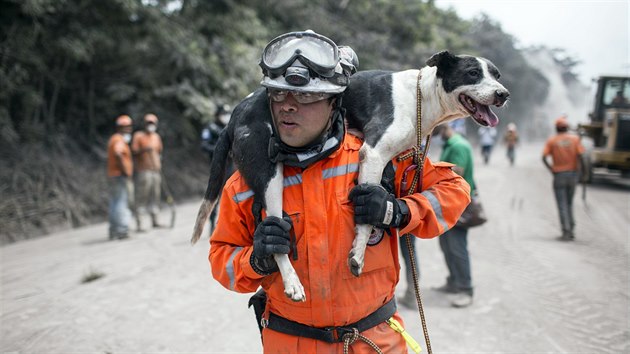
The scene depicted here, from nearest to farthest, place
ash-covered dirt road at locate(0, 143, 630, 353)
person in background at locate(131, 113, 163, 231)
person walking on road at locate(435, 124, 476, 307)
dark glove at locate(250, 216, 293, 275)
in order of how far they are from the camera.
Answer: dark glove at locate(250, 216, 293, 275), ash-covered dirt road at locate(0, 143, 630, 353), person walking on road at locate(435, 124, 476, 307), person in background at locate(131, 113, 163, 231)

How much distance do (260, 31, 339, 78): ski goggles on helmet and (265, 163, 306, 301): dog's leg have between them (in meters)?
0.39

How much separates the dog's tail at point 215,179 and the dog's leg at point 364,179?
2.28 feet

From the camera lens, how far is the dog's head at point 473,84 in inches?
78.4

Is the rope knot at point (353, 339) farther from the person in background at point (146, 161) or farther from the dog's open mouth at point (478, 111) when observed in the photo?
the person in background at point (146, 161)

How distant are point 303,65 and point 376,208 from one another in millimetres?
621

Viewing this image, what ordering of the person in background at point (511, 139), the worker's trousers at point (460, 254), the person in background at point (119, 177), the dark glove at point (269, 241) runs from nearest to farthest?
1. the dark glove at point (269, 241)
2. the worker's trousers at point (460, 254)
3. the person in background at point (119, 177)
4. the person in background at point (511, 139)

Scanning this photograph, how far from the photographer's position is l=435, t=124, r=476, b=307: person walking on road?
15.6ft

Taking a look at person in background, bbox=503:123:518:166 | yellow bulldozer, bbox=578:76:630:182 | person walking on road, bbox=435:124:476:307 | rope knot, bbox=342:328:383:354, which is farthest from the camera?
person in background, bbox=503:123:518:166

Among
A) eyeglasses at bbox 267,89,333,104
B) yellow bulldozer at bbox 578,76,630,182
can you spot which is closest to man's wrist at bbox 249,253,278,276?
eyeglasses at bbox 267,89,333,104

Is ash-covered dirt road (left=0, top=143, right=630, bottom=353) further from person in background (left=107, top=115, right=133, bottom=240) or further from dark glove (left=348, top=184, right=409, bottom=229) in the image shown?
dark glove (left=348, top=184, right=409, bottom=229)

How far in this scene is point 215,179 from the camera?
7.29 ft

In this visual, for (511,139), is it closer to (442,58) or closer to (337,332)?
(442,58)

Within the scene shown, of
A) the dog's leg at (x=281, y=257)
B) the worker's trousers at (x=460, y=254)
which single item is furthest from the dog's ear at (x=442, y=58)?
the worker's trousers at (x=460, y=254)

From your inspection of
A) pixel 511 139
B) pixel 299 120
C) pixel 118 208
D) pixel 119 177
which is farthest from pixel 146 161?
pixel 511 139
